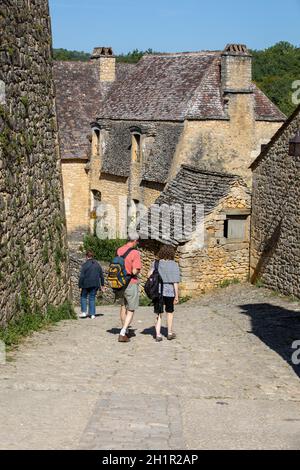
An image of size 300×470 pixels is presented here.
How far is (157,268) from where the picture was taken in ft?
38.3

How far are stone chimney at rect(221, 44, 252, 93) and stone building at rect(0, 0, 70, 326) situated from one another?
54.4 ft

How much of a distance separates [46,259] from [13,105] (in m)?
3.03

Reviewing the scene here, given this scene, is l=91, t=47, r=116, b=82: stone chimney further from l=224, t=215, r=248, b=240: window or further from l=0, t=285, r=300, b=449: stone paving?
l=0, t=285, r=300, b=449: stone paving

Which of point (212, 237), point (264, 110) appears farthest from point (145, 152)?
point (212, 237)

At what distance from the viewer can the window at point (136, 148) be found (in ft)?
105

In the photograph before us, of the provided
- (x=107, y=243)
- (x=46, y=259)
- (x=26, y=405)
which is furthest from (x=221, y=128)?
(x=26, y=405)

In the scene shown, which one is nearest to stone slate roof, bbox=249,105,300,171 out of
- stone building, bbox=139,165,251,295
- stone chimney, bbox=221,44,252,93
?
stone building, bbox=139,165,251,295

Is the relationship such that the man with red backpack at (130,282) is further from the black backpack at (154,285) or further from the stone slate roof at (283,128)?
the stone slate roof at (283,128)

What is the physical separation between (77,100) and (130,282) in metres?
26.9

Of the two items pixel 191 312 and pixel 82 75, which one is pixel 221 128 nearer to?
pixel 82 75

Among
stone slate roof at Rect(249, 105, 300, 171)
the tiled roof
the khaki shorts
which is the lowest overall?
the khaki shorts

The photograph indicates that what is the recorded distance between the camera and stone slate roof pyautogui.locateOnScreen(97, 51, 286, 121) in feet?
96.8

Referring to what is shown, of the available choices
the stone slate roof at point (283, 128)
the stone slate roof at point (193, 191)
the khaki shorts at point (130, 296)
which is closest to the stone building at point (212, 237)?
the stone slate roof at point (193, 191)

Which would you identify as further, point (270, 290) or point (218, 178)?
point (218, 178)
